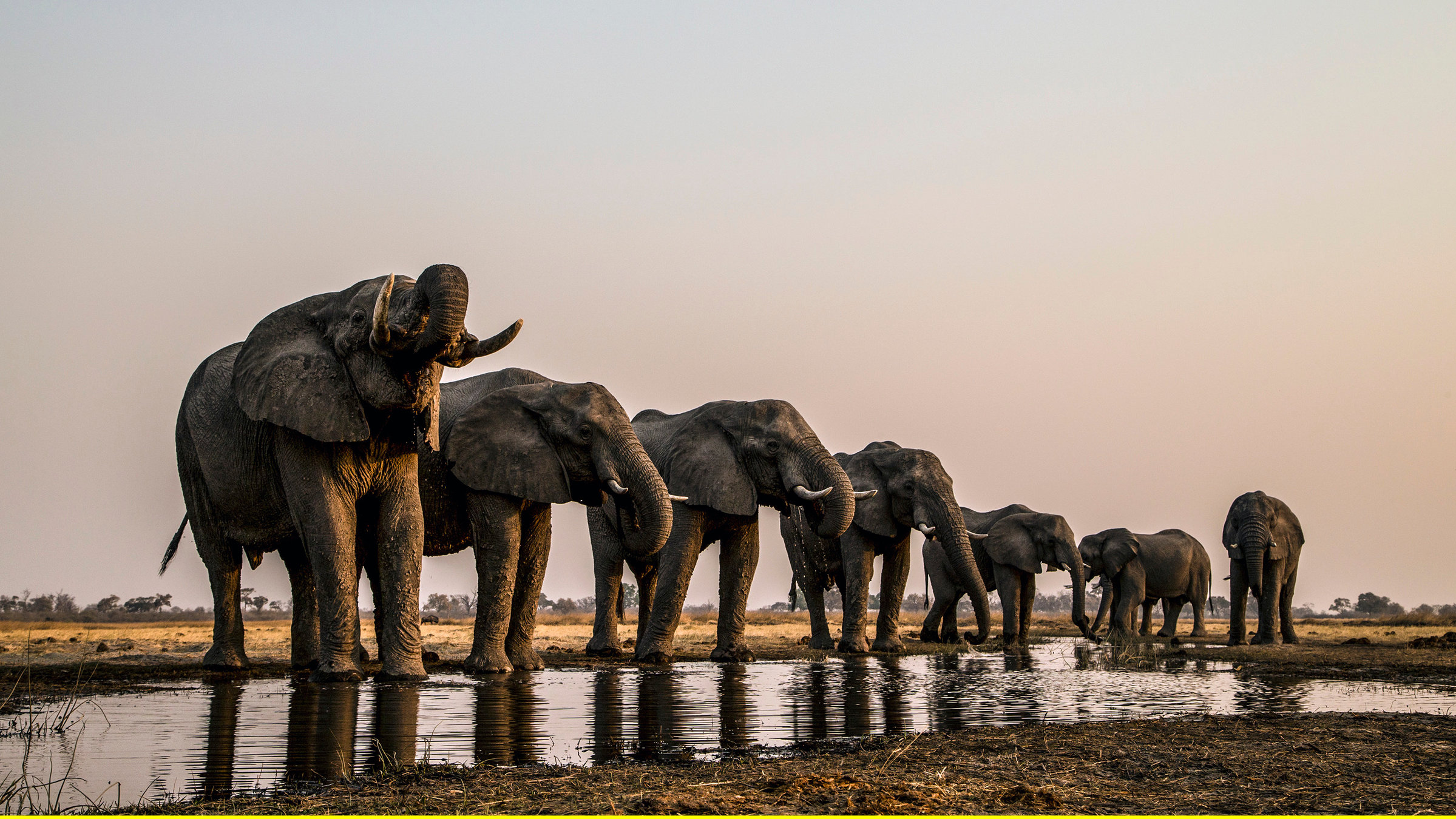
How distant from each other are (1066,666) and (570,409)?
23.3 feet

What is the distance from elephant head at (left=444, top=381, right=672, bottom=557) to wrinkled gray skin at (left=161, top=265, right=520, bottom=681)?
1.35 metres

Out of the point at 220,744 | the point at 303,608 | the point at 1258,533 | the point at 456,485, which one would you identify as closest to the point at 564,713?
the point at 220,744

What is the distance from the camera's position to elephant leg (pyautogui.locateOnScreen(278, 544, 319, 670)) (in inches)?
566

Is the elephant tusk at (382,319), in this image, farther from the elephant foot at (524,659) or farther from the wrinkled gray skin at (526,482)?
the elephant foot at (524,659)

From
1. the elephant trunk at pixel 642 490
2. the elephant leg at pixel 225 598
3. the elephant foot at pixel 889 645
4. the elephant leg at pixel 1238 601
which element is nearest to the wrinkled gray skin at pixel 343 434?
the elephant leg at pixel 225 598

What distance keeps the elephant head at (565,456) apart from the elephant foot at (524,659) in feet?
5.61

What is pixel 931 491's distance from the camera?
21094mm

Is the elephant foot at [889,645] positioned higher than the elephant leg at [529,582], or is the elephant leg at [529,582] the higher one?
the elephant leg at [529,582]

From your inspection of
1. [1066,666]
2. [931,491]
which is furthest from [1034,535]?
[1066,666]

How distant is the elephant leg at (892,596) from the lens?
2112 cm

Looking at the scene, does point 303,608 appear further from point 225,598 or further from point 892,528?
point 892,528

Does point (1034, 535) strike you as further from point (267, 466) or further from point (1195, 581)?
point (267, 466)

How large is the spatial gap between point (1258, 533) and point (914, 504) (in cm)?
956

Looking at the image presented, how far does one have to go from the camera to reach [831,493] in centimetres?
1639
